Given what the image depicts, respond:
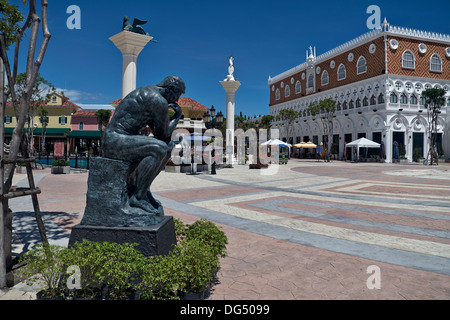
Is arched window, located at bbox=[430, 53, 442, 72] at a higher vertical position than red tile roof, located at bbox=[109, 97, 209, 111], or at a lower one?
higher

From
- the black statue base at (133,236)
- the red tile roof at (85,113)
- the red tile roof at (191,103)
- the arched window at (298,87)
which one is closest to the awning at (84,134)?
the red tile roof at (85,113)

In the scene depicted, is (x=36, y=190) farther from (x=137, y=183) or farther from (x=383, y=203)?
(x=383, y=203)

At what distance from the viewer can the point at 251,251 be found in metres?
4.90

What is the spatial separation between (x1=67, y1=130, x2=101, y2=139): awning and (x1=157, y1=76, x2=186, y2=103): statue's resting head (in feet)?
147

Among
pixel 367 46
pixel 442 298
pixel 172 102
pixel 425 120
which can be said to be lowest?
pixel 442 298

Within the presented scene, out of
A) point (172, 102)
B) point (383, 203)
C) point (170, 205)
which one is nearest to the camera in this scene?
point (172, 102)

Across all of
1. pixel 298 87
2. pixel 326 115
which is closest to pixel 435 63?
pixel 326 115

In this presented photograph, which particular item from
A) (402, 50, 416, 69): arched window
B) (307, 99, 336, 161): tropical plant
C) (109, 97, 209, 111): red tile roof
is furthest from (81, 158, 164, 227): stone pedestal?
(109, 97, 209, 111): red tile roof

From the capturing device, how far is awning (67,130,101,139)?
146ft

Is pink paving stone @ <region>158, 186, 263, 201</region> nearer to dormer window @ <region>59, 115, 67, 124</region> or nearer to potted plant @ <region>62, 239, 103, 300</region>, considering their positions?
potted plant @ <region>62, 239, 103, 300</region>

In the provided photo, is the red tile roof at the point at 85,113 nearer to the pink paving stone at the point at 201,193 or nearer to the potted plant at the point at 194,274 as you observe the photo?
the pink paving stone at the point at 201,193

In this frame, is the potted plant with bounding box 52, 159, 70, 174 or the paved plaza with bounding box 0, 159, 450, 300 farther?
the potted plant with bounding box 52, 159, 70, 174
